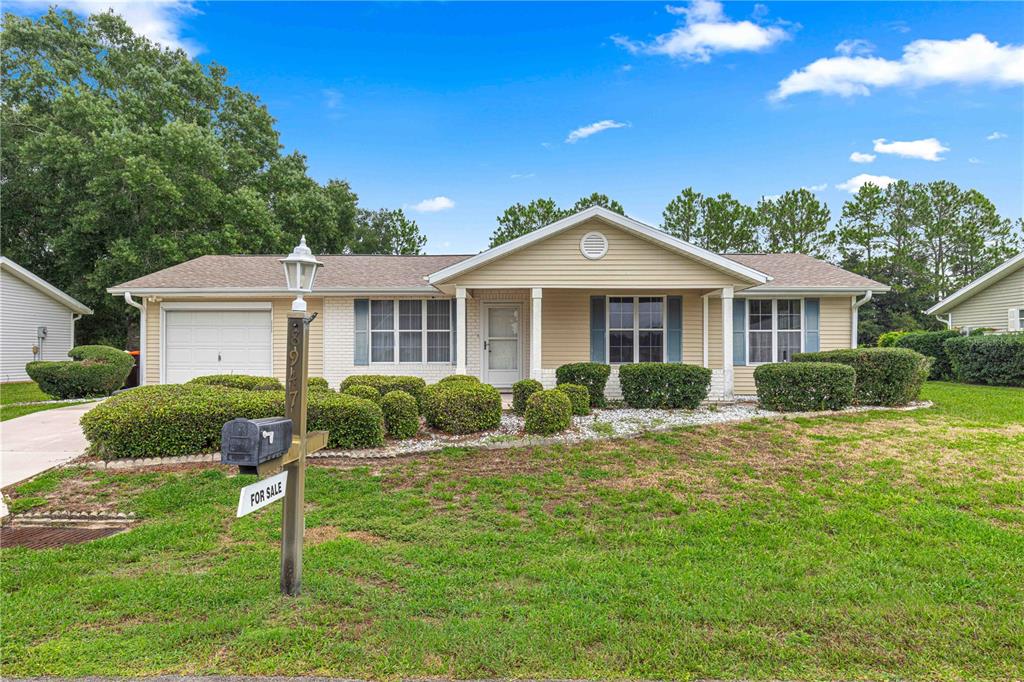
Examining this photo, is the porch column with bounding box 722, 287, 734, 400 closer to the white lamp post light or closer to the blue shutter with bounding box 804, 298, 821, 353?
the blue shutter with bounding box 804, 298, 821, 353

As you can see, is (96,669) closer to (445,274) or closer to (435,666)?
(435,666)

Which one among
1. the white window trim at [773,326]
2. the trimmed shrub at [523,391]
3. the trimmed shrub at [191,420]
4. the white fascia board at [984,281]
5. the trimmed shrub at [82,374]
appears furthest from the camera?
the white fascia board at [984,281]

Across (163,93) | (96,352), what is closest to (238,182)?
(163,93)

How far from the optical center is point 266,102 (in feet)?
92.1

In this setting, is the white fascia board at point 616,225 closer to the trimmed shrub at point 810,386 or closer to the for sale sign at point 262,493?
the trimmed shrub at point 810,386

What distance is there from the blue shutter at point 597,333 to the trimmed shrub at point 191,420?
631cm

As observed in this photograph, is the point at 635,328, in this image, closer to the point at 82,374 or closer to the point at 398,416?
the point at 398,416

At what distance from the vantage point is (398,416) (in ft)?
23.6

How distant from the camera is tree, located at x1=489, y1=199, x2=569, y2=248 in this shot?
3062 cm

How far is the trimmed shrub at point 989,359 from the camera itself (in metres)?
13.9

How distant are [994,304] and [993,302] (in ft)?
0.29

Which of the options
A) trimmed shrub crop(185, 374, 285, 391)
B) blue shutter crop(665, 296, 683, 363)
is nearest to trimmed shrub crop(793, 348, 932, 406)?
blue shutter crop(665, 296, 683, 363)

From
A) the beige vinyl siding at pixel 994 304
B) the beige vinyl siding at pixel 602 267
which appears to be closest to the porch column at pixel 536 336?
the beige vinyl siding at pixel 602 267

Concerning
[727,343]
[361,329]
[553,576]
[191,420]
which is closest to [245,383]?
[191,420]
